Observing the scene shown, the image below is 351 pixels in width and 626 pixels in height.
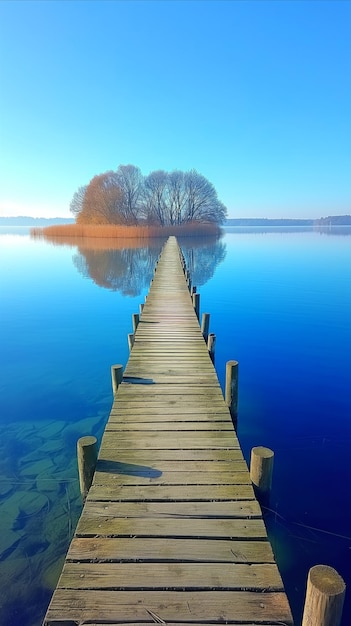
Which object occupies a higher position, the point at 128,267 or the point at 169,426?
the point at 169,426

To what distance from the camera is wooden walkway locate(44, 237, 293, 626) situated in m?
2.58

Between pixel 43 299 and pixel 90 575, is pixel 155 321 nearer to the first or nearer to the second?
pixel 90 575

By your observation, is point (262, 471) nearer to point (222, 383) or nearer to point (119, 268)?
point (222, 383)

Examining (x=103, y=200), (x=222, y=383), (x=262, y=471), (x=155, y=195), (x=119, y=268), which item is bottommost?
(x=222, y=383)

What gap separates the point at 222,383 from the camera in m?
9.99

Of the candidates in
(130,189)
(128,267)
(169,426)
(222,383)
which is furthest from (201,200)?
(169,426)

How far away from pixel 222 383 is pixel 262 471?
20.1 feet

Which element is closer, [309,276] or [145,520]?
[145,520]

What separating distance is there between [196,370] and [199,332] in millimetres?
2724

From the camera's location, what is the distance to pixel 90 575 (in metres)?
2.81

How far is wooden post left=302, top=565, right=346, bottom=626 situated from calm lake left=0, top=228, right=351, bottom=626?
2332 mm

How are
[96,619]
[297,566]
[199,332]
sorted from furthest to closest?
[199,332] → [297,566] → [96,619]

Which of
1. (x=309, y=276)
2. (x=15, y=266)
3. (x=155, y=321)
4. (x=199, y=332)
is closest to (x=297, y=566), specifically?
(x=199, y=332)

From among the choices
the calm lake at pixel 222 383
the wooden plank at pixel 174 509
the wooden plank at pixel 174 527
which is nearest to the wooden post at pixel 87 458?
the wooden plank at pixel 174 509
